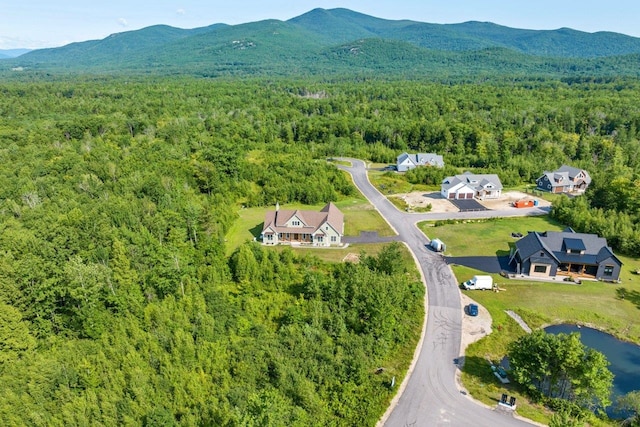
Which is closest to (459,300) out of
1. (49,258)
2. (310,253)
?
(310,253)

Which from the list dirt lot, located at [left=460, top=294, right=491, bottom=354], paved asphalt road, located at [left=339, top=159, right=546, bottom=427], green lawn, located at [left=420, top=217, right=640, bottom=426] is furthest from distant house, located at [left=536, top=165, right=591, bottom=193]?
dirt lot, located at [left=460, top=294, right=491, bottom=354]

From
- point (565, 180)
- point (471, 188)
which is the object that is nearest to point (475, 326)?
point (471, 188)

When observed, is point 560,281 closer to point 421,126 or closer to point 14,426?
point 14,426

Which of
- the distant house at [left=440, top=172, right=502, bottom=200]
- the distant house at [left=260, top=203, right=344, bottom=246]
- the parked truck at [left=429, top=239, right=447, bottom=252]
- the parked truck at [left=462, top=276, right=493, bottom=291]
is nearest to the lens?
the parked truck at [left=462, top=276, right=493, bottom=291]

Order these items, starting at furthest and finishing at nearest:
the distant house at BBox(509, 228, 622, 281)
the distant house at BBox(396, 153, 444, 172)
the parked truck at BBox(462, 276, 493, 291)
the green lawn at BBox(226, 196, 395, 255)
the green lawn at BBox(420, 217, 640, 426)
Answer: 1. the distant house at BBox(396, 153, 444, 172)
2. the green lawn at BBox(226, 196, 395, 255)
3. the distant house at BBox(509, 228, 622, 281)
4. the parked truck at BBox(462, 276, 493, 291)
5. the green lawn at BBox(420, 217, 640, 426)

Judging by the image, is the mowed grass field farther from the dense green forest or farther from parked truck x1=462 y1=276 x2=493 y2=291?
the dense green forest

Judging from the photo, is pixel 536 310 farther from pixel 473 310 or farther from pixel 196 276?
pixel 196 276

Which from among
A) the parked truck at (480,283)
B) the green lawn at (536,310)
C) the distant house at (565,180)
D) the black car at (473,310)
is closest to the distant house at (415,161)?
the distant house at (565,180)
